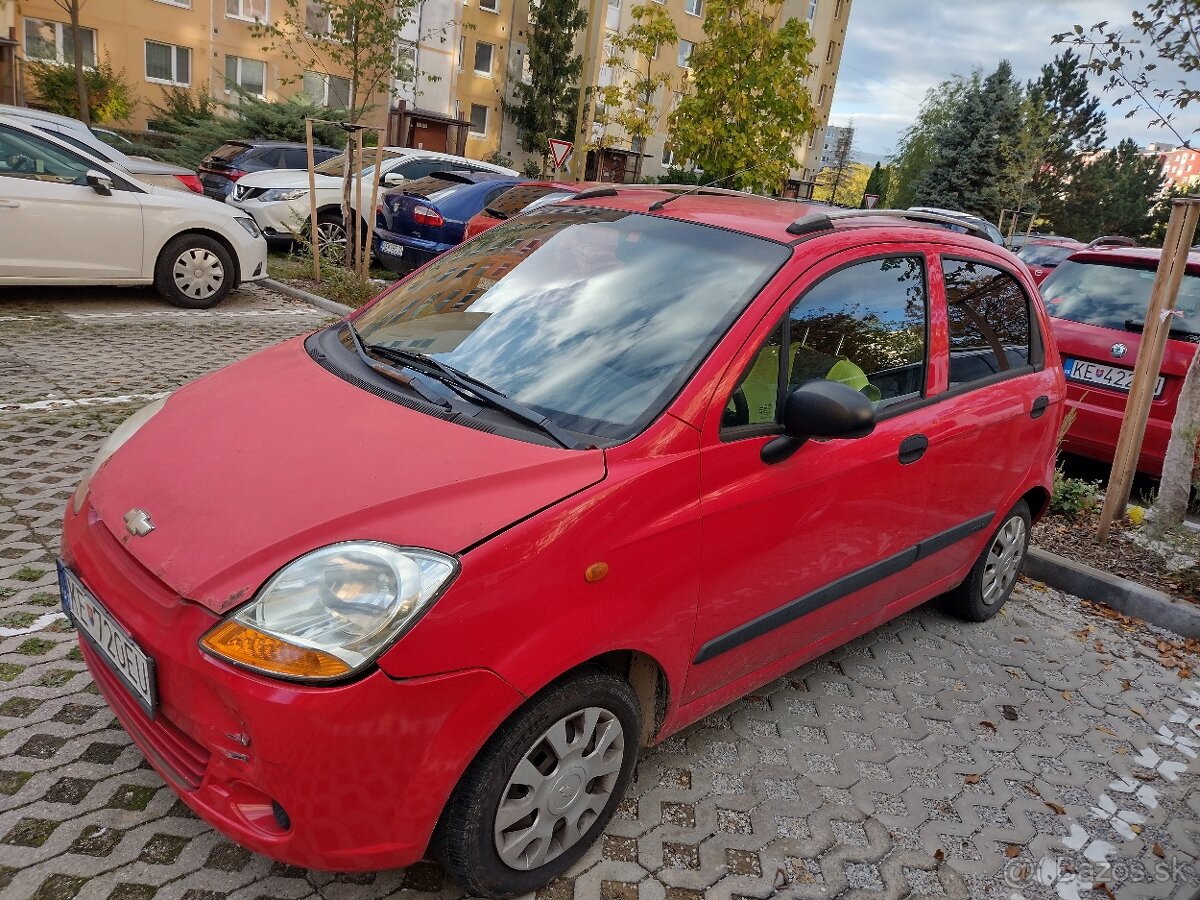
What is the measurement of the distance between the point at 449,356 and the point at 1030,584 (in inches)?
152

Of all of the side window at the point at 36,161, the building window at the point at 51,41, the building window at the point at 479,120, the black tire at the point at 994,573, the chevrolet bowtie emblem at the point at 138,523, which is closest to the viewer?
the chevrolet bowtie emblem at the point at 138,523

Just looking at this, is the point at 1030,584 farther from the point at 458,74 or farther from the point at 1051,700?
the point at 458,74

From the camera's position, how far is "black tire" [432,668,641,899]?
7.00 feet

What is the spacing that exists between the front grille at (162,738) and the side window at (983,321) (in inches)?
112

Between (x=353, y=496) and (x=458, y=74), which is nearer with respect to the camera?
(x=353, y=496)

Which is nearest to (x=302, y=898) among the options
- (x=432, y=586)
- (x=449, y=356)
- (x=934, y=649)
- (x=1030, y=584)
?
(x=432, y=586)

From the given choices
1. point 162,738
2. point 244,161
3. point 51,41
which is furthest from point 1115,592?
point 51,41

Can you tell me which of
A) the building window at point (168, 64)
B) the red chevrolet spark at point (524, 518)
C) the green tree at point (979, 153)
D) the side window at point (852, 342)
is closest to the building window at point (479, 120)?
the building window at point (168, 64)

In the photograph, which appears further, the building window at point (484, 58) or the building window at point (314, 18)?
the building window at point (484, 58)

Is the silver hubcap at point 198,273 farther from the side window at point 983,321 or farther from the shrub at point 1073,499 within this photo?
the shrub at point 1073,499

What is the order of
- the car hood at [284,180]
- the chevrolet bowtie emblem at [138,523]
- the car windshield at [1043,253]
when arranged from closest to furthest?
the chevrolet bowtie emblem at [138,523] → the car hood at [284,180] → the car windshield at [1043,253]

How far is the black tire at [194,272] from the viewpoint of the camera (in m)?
8.62

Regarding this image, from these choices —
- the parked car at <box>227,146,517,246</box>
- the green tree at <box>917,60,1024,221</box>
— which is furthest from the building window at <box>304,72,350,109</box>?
the green tree at <box>917,60,1024,221</box>

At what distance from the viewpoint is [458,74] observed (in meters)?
41.1
